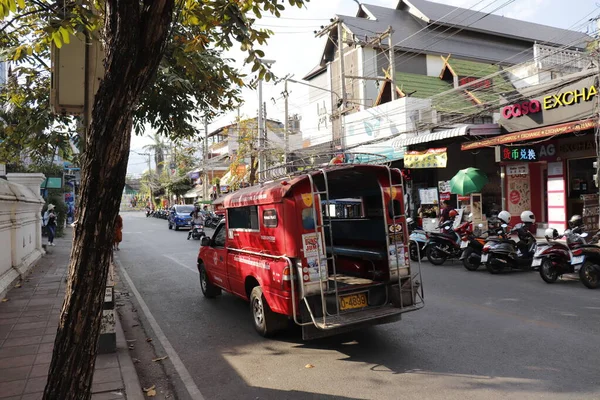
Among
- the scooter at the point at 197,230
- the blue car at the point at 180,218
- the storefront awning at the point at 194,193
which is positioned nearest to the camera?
the scooter at the point at 197,230

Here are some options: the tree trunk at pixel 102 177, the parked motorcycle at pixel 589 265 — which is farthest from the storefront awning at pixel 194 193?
A: the tree trunk at pixel 102 177

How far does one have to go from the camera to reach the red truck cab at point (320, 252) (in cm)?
522

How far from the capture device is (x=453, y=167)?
18.9 metres

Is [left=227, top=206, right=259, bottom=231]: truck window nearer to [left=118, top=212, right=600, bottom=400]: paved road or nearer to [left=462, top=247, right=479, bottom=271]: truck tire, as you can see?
[left=118, top=212, right=600, bottom=400]: paved road

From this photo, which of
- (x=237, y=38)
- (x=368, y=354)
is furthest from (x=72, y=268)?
(x=368, y=354)

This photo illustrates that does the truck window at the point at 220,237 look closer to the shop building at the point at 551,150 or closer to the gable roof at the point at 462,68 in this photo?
the shop building at the point at 551,150

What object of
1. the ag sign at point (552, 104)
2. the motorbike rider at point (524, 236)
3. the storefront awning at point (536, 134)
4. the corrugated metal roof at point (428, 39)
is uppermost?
the corrugated metal roof at point (428, 39)

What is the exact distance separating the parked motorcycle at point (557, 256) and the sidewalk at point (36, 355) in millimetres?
7855

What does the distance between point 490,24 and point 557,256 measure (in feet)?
91.7

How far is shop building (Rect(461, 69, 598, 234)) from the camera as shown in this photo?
526 inches

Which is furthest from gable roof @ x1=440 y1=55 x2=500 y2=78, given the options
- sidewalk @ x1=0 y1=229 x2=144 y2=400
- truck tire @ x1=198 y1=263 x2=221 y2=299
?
sidewalk @ x1=0 y1=229 x2=144 y2=400

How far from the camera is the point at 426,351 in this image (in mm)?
5281

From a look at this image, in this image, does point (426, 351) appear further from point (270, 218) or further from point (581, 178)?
point (581, 178)

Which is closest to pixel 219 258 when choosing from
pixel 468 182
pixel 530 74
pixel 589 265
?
pixel 589 265
